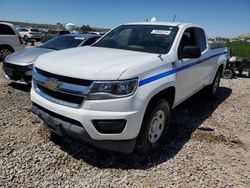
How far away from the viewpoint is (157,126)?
3.55 metres

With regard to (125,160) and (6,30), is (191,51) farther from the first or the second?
(6,30)

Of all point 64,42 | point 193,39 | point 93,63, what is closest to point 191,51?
point 193,39

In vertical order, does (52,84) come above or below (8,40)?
above

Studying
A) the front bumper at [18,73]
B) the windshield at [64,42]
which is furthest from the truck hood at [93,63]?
the windshield at [64,42]

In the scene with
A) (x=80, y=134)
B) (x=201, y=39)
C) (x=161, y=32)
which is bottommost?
Result: (x=80, y=134)

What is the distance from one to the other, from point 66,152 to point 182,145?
176 cm

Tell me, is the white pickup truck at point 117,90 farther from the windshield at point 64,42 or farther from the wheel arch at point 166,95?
the windshield at point 64,42

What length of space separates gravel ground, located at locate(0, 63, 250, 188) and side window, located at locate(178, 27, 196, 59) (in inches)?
56.3

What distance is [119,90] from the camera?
8.92 ft

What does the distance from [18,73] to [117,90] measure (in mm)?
4207

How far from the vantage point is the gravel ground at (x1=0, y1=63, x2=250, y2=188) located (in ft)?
9.63

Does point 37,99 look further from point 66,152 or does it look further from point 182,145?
point 182,145

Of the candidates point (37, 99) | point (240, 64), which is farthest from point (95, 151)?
point (240, 64)

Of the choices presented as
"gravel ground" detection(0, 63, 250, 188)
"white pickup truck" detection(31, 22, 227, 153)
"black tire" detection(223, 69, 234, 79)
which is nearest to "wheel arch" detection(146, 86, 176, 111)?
"white pickup truck" detection(31, 22, 227, 153)
